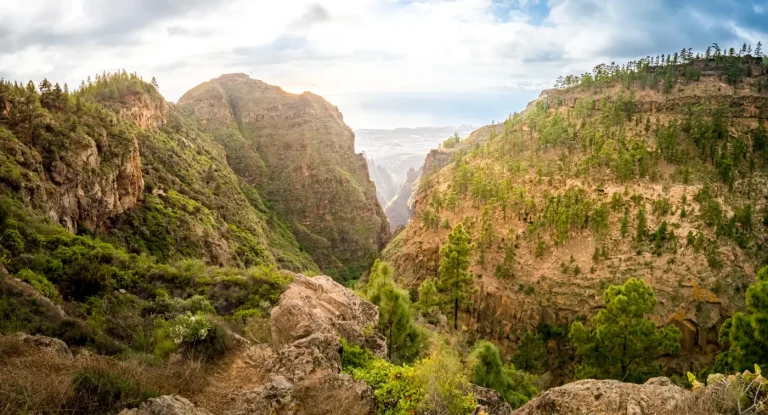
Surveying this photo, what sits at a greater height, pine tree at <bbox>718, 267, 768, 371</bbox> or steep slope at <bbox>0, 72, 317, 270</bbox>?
steep slope at <bbox>0, 72, 317, 270</bbox>

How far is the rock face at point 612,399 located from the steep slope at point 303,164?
9127 centimetres

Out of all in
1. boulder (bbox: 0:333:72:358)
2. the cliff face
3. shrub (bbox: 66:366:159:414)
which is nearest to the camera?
shrub (bbox: 66:366:159:414)

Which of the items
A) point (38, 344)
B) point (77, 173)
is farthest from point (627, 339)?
point (77, 173)

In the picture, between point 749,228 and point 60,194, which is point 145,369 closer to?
point 60,194

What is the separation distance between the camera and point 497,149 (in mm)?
77125

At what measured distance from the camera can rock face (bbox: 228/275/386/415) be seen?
458 inches

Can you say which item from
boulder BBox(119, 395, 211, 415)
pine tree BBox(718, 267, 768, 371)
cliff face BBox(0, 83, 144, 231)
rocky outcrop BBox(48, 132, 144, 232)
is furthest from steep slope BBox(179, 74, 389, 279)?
boulder BBox(119, 395, 211, 415)

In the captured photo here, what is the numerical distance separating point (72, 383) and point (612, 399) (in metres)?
12.7

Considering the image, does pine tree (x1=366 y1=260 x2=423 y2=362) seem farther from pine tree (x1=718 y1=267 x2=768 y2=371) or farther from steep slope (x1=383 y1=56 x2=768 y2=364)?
steep slope (x1=383 y1=56 x2=768 y2=364)

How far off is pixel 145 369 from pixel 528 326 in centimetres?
3977

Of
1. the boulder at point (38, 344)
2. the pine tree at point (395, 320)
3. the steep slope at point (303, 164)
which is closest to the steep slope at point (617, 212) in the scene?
the pine tree at point (395, 320)

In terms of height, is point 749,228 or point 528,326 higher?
point 749,228

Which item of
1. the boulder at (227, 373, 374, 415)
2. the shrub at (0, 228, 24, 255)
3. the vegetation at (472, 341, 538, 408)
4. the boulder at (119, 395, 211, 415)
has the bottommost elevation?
the vegetation at (472, 341, 538, 408)

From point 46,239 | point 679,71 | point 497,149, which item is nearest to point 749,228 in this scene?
point 497,149
